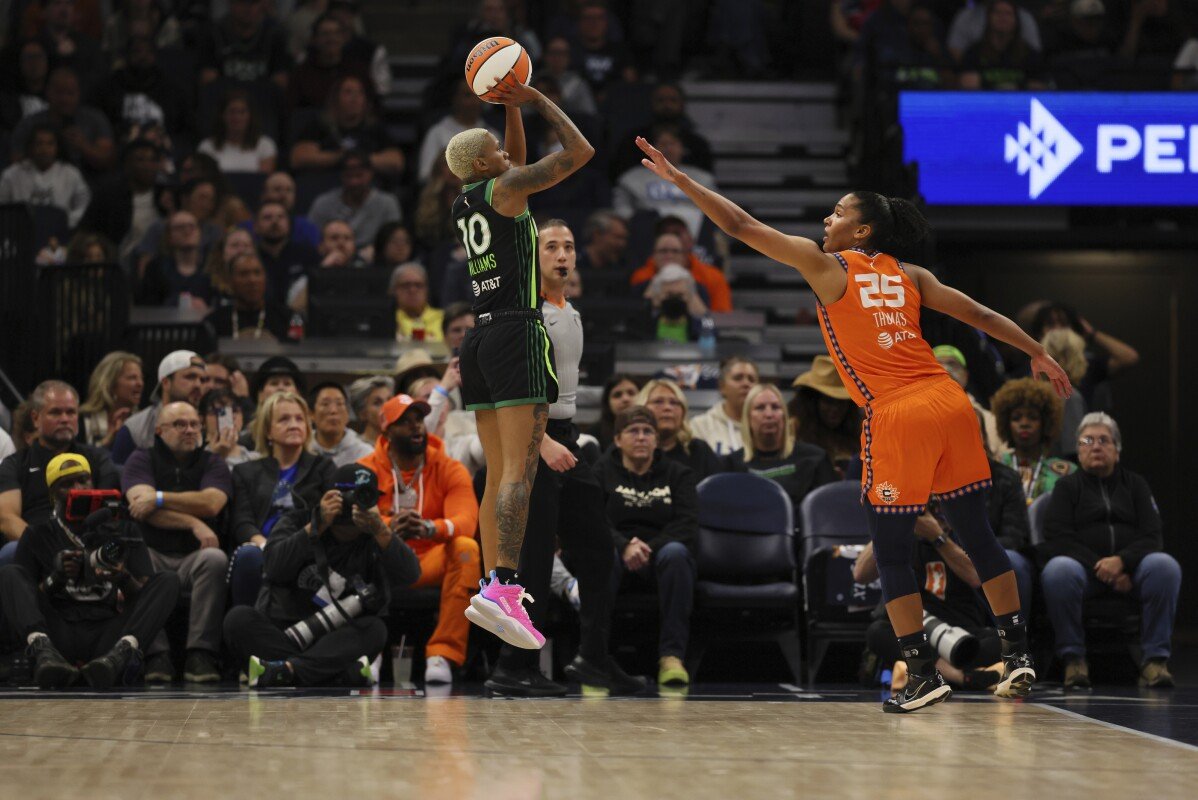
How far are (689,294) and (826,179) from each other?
3051mm

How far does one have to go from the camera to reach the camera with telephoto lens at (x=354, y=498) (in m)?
7.50

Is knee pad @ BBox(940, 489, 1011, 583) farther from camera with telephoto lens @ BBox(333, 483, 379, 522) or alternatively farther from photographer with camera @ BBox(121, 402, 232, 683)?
photographer with camera @ BBox(121, 402, 232, 683)

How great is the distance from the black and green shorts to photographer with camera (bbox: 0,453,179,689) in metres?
2.52

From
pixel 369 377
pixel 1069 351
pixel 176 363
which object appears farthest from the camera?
pixel 1069 351

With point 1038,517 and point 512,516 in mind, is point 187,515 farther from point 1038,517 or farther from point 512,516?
point 1038,517

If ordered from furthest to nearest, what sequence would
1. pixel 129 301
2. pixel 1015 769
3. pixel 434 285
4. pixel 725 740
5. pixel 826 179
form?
pixel 826 179, pixel 434 285, pixel 129 301, pixel 725 740, pixel 1015 769

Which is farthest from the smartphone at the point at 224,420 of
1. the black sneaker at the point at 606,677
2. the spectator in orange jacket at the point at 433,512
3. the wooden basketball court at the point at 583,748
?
the black sneaker at the point at 606,677

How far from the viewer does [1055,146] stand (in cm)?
1209

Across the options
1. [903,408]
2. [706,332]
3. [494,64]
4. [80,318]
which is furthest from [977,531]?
[80,318]

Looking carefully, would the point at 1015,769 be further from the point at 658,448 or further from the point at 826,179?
the point at 826,179

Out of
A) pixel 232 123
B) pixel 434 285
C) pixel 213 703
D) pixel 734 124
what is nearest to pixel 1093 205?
pixel 734 124

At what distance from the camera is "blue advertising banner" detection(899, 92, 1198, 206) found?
11953mm

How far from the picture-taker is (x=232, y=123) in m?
13.0

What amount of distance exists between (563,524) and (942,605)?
1.97 meters
